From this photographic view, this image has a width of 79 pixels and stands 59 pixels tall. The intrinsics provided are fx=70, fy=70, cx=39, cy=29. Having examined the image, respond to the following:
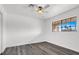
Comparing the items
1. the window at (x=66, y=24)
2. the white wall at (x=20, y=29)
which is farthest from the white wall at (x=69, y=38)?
the white wall at (x=20, y=29)

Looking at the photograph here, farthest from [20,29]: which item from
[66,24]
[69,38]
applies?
[69,38]

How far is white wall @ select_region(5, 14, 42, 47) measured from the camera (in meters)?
4.51

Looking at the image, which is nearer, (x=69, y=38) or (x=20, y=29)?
(x=69, y=38)

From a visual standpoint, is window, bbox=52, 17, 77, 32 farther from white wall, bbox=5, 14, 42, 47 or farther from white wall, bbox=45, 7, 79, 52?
white wall, bbox=5, 14, 42, 47

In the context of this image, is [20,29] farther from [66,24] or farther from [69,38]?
[69,38]

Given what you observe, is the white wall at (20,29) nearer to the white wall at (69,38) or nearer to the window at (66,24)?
the window at (66,24)

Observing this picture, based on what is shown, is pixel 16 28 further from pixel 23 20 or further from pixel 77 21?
pixel 77 21

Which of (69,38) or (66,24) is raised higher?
(66,24)

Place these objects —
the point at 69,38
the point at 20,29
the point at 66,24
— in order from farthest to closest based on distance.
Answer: the point at 20,29
the point at 66,24
the point at 69,38

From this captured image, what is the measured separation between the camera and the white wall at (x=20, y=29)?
451 centimetres

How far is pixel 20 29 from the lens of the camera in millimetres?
5031

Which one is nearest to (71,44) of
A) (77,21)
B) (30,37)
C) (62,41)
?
(62,41)

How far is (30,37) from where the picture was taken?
5637 millimetres
